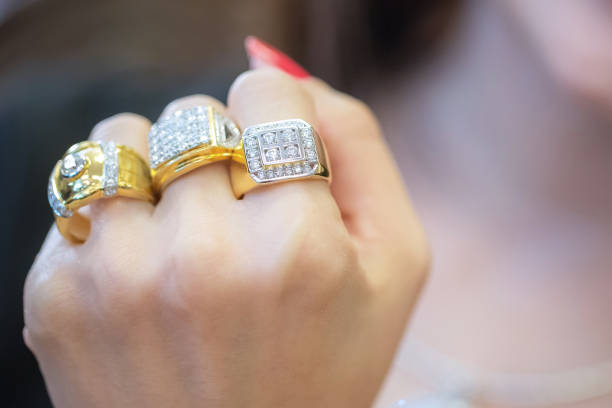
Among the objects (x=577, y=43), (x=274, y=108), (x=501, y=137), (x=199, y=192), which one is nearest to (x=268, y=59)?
(x=274, y=108)

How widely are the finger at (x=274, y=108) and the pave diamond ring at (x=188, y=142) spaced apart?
0.11ft

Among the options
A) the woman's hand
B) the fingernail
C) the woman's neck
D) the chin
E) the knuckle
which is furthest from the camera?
→ the woman's neck

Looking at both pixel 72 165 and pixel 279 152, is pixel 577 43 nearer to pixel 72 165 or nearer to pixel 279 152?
pixel 279 152

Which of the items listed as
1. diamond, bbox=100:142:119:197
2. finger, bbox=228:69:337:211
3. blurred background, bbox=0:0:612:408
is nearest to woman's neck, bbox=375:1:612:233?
blurred background, bbox=0:0:612:408

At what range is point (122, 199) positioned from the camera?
60 centimetres

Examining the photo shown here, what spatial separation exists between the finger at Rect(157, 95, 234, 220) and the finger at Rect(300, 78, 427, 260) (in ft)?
0.62

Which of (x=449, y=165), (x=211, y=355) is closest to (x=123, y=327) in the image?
(x=211, y=355)

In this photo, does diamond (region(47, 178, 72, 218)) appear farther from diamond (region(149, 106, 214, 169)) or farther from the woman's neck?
the woman's neck

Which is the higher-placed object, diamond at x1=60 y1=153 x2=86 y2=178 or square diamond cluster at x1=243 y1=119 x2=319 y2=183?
square diamond cluster at x1=243 y1=119 x2=319 y2=183

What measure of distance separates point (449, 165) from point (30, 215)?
48.2 inches

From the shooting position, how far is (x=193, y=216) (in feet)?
1.86

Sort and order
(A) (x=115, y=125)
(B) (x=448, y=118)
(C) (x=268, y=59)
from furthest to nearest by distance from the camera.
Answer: (B) (x=448, y=118)
(C) (x=268, y=59)
(A) (x=115, y=125)

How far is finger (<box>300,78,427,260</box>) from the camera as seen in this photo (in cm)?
69

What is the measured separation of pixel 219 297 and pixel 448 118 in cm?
117
